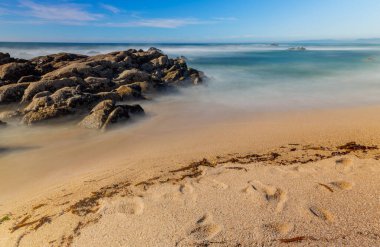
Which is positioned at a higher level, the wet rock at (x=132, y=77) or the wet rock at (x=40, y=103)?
the wet rock at (x=132, y=77)

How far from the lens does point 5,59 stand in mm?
16641

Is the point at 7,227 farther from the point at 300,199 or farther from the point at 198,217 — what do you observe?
the point at 300,199

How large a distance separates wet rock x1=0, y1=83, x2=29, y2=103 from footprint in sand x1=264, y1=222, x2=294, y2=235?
10.4 m

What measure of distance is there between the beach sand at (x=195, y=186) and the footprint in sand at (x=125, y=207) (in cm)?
1

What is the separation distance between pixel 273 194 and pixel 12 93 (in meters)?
10.2

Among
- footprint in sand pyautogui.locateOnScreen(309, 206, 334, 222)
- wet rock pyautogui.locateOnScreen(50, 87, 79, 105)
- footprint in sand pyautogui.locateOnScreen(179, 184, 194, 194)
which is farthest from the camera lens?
wet rock pyautogui.locateOnScreen(50, 87, 79, 105)

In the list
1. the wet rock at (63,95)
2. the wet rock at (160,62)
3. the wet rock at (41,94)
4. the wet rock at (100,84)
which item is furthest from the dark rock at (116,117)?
the wet rock at (160,62)

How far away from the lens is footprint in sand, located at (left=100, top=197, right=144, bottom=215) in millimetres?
3877

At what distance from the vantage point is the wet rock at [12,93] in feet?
34.8

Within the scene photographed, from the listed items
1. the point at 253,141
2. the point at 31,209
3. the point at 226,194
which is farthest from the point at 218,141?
the point at 31,209

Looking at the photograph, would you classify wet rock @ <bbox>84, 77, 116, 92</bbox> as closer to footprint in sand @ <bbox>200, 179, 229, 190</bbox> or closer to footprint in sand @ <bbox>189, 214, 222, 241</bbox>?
footprint in sand @ <bbox>200, 179, 229, 190</bbox>

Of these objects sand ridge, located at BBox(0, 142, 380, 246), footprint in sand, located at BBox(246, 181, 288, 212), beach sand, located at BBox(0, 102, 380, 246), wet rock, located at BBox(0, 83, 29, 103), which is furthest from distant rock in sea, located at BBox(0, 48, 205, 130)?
footprint in sand, located at BBox(246, 181, 288, 212)

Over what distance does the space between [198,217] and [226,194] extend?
2.15 ft

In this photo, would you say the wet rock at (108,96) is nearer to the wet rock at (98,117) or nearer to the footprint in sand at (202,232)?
the wet rock at (98,117)
